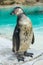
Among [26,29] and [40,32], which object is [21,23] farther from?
[40,32]

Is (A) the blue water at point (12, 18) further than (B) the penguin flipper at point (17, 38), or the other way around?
(A) the blue water at point (12, 18)

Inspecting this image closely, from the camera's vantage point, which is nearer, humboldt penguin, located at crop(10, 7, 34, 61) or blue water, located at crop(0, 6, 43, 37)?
humboldt penguin, located at crop(10, 7, 34, 61)

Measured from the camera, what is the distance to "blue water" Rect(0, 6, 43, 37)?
1600 millimetres

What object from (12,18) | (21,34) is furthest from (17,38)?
(12,18)

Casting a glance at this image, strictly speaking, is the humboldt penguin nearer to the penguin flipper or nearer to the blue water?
the penguin flipper

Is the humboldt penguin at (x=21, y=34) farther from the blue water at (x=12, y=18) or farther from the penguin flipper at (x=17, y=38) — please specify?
the blue water at (x=12, y=18)

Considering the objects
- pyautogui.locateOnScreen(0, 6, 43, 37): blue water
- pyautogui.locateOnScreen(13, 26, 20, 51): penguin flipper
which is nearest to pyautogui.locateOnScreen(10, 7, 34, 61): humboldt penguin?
pyautogui.locateOnScreen(13, 26, 20, 51): penguin flipper

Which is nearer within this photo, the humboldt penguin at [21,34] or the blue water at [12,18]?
Result: the humboldt penguin at [21,34]

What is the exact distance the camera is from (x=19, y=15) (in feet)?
4.72

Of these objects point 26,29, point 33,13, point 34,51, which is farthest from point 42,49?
point 33,13

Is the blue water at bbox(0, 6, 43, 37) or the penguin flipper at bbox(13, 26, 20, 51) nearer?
the penguin flipper at bbox(13, 26, 20, 51)

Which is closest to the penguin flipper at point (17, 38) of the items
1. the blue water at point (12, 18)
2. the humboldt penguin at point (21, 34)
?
the humboldt penguin at point (21, 34)

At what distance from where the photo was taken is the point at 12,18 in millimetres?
1608

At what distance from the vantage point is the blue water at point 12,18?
63.0 inches
